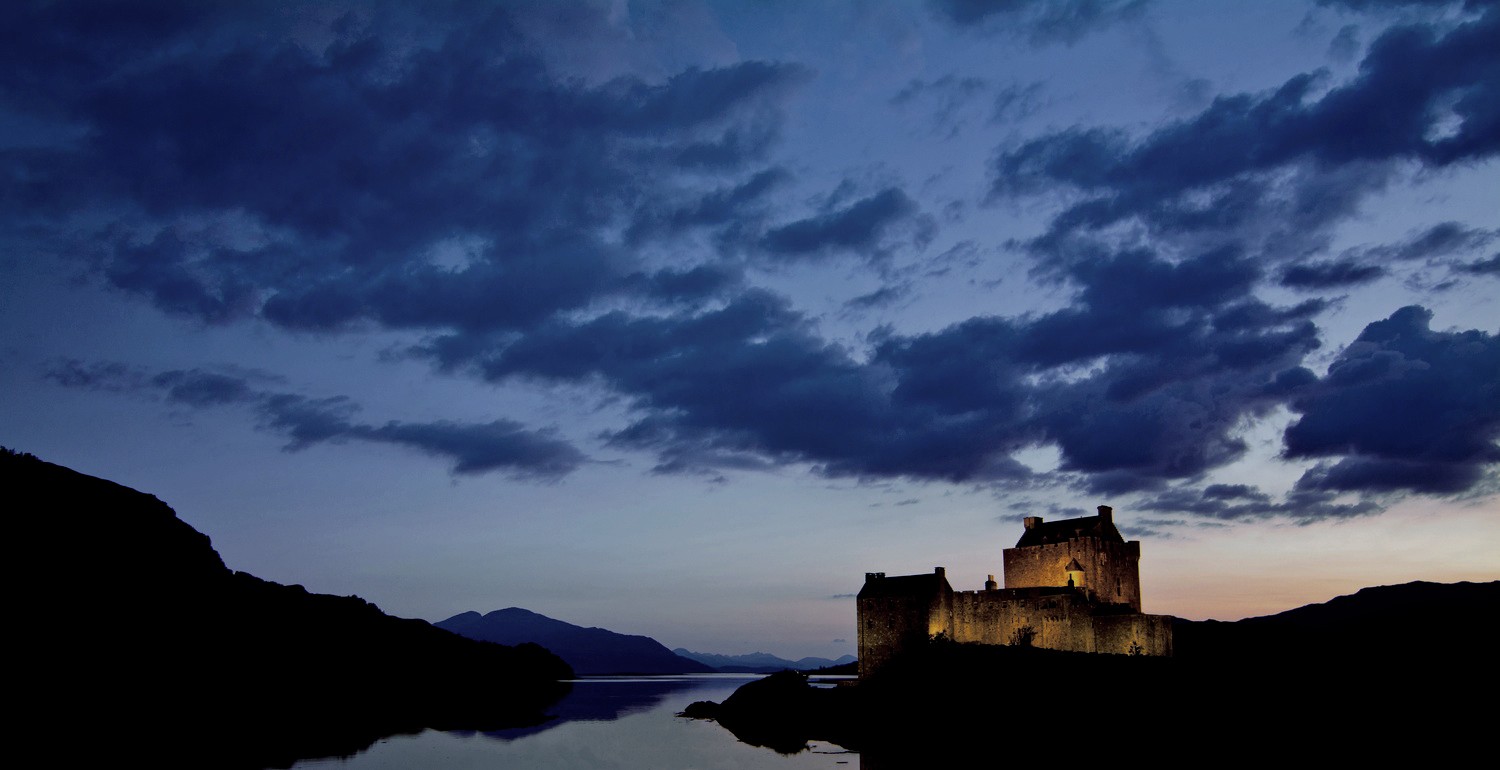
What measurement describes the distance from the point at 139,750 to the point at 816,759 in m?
38.7

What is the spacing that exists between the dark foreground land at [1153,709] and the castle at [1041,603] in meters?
2.31

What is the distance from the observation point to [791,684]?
86688mm

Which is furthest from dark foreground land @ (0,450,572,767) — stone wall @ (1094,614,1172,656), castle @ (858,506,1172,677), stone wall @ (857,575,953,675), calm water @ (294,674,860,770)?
stone wall @ (1094,614,1172,656)

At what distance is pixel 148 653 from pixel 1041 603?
209ft

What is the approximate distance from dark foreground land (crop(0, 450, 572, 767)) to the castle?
39297 mm

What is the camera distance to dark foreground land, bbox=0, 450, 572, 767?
60031 mm

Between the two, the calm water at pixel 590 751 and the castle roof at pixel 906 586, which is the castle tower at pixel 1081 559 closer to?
the castle roof at pixel 906 586

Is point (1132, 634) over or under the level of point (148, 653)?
over

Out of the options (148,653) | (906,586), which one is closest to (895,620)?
(906,586)

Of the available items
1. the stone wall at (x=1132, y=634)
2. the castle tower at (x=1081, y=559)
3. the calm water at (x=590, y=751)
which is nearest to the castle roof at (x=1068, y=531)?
the castle tower at (x=1081, y=559)

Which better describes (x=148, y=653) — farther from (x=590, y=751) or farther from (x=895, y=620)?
(x=895, y=620)

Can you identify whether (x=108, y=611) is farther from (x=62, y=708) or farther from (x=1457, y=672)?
(x=1457, y=672)

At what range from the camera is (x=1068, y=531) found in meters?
79.6

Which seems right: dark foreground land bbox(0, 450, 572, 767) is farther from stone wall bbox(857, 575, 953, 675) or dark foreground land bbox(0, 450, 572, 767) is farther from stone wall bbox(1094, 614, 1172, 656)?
stone wall bbox(1094, 614, 1172, 656)
